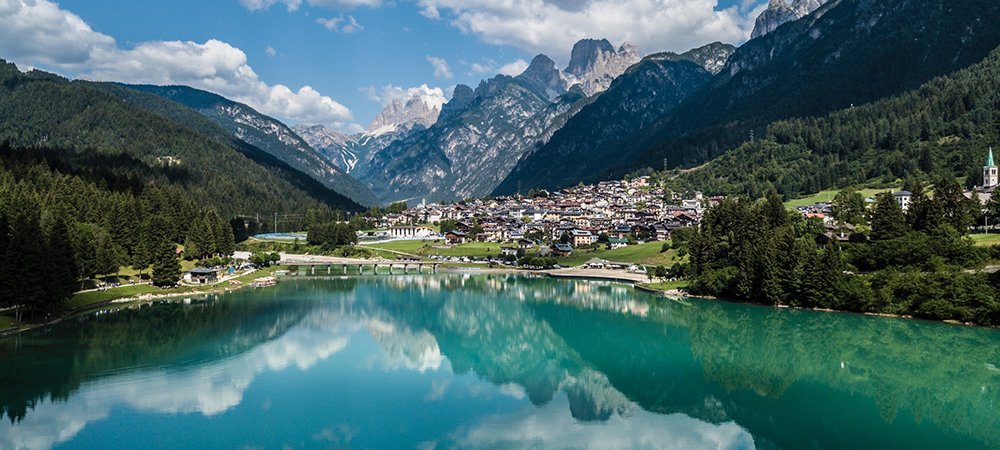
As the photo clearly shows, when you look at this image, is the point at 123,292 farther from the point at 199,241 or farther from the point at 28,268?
the point at 199,241

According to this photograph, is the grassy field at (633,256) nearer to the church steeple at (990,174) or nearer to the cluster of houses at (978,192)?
the cluster of houses at (978,192)

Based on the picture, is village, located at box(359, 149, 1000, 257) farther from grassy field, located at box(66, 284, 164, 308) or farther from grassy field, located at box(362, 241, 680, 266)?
grassy field, located at box(66, 284, 164, 308)

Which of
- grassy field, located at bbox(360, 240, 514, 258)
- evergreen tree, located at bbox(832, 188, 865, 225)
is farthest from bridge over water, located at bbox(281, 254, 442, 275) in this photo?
evergreen tree, located at bbox(832, 188, 865, 225)

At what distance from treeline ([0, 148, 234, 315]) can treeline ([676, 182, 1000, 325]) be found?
51.6m

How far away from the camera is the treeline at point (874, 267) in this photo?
48062mm

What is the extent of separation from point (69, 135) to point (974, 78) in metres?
205

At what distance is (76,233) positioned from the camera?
60.3 m

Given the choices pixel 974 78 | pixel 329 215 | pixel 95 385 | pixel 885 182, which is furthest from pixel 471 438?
pixel 974 78

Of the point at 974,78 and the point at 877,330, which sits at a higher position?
the point at 974,78

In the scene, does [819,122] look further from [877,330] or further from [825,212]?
[877,330]

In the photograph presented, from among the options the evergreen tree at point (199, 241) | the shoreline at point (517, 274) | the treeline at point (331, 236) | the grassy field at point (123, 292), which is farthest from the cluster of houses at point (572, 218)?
the grassy field at point (123, 292)

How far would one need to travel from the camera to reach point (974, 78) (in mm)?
142125

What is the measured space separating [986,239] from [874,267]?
10.9 m

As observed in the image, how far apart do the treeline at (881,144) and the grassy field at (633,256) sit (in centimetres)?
4419
